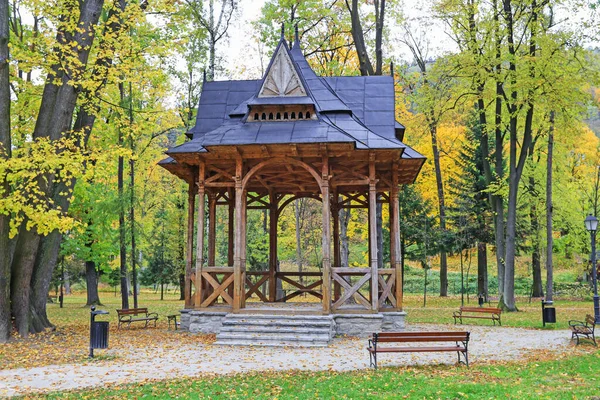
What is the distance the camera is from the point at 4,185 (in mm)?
12164

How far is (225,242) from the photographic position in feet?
124

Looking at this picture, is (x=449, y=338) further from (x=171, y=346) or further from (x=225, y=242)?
(x=225, y=242)

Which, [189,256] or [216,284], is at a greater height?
[189,256]

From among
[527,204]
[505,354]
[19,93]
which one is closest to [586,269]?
[527,204]

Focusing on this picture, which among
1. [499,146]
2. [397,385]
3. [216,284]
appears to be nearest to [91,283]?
[216,284]

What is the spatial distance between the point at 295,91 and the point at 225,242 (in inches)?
985

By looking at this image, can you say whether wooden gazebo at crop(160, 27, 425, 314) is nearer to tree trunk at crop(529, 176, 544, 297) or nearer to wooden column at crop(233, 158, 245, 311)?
wooden column at crop(233, 158, 245, 311)

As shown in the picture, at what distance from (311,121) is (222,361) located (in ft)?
22.0

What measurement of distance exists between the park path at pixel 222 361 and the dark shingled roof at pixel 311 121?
4.84 metres

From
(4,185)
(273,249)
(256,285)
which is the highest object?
(4,185)

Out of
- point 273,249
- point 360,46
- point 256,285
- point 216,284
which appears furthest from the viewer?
point 360,46

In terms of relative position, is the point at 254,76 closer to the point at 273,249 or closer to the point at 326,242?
the point at 273,249

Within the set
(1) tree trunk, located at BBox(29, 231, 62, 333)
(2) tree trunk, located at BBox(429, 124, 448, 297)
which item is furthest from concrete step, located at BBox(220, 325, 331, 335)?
(2) tree trunk, located at BBox(429, 124, 448, 297)

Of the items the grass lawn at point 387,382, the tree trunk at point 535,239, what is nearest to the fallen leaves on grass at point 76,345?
the grass lawn at point 387,382
